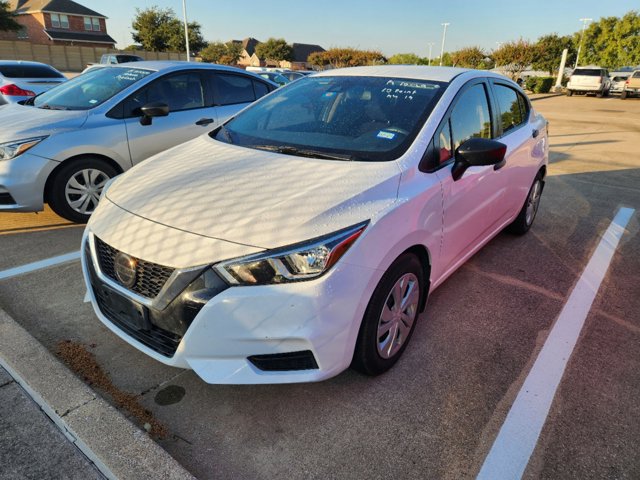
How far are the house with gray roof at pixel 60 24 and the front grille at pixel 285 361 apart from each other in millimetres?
70712

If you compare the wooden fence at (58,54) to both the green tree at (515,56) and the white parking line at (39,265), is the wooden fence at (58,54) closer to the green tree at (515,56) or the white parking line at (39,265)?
the green tree at (515,56)

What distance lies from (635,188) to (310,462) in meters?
7.24

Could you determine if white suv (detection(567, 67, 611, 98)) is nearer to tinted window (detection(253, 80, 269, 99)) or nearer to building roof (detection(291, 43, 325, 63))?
tinted window (detection(253, 80, 269, 99))

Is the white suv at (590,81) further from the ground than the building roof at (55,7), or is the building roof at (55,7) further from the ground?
the building roof at (55,7)

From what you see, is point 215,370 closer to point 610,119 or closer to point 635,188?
point 635,188

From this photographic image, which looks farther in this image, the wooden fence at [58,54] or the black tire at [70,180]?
the wooden fence at [58,54]

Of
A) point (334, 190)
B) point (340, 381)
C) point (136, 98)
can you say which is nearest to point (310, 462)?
point (340, 381)

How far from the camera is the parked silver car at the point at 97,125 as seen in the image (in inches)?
168

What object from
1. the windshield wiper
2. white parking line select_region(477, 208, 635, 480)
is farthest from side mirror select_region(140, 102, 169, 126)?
white parking line select_region(477, 208, 635, 480)

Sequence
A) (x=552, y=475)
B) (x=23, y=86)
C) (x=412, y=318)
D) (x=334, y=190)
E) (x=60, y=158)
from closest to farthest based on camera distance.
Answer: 1. (x=552, y=475)
2. (x=334, y=190)
3. (x=412, y=318)
4. (x=60, y=158)
5. (x=23, y=86)

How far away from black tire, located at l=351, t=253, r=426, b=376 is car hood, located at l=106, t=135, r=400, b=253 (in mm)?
351

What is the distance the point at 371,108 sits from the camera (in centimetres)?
307

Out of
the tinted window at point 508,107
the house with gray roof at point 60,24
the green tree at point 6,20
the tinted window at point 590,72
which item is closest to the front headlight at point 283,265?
the tinted window at point 508,107

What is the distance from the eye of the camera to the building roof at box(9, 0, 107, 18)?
195 feet
